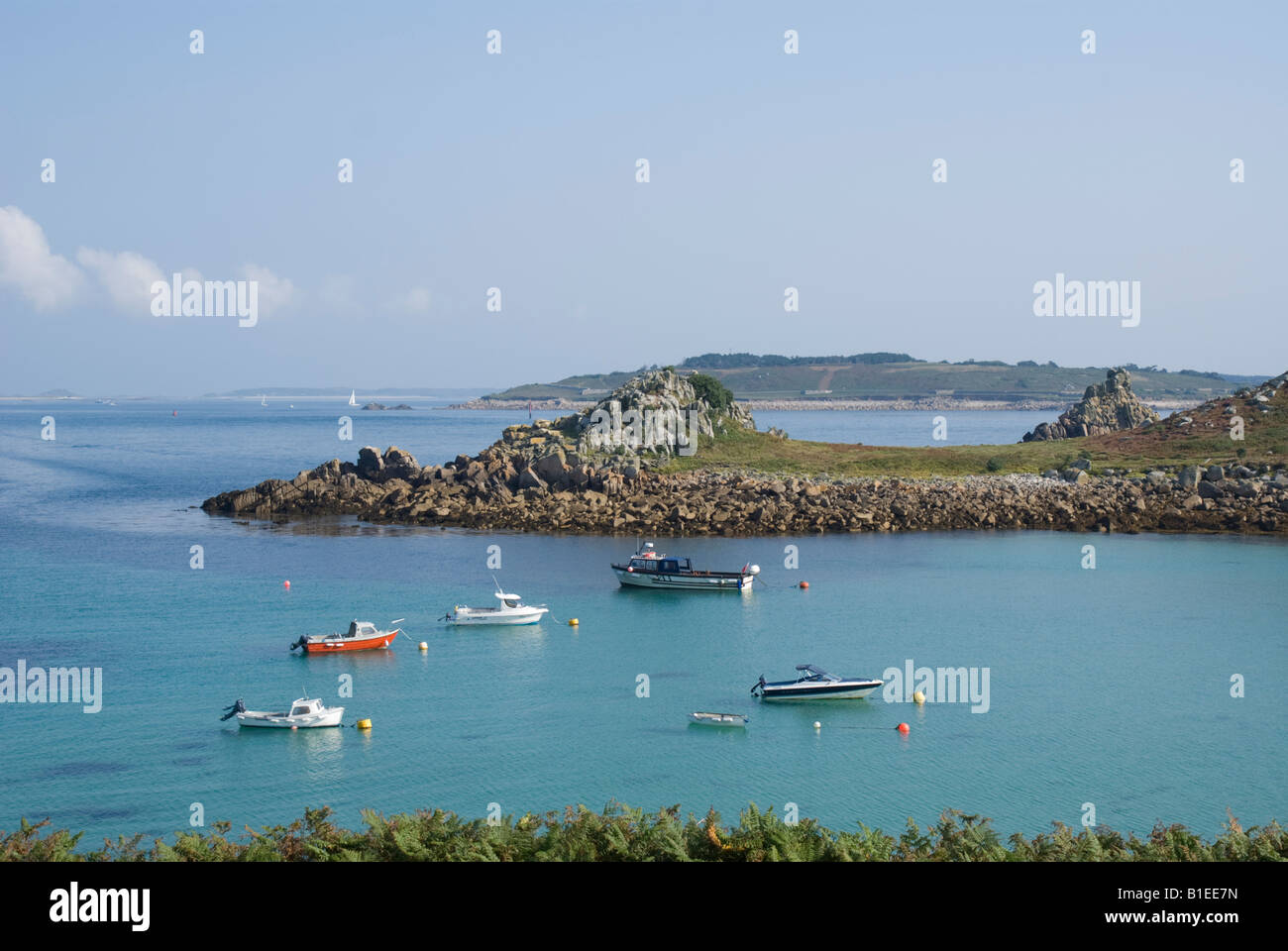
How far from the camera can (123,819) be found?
27.1m

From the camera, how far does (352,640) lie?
142 ft

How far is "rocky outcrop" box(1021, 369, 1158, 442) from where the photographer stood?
108250 millimetres

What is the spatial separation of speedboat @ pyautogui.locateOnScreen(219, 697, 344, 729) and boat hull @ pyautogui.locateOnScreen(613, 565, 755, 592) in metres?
22.9

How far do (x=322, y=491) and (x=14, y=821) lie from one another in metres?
55.3

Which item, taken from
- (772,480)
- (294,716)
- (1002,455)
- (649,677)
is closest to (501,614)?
(649,677)

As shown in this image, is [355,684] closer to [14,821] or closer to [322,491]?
[14,821]

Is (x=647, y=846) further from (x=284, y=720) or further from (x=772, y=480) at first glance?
(x=772, y=480)

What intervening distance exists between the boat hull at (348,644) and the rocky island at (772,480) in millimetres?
27861

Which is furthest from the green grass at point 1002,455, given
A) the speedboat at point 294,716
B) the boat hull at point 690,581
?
the speedboat at point 294,716

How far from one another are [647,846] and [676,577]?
3701cm

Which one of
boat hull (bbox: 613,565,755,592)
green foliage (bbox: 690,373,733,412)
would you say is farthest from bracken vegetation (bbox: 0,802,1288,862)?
green foliage (bbox: 690,373,733,412)

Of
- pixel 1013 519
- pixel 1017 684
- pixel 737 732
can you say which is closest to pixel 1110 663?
pixel 1017 684

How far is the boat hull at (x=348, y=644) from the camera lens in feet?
140

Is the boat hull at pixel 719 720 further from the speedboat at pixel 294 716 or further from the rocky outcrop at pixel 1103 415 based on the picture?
the rocky outcrop at pixel 1103 415
